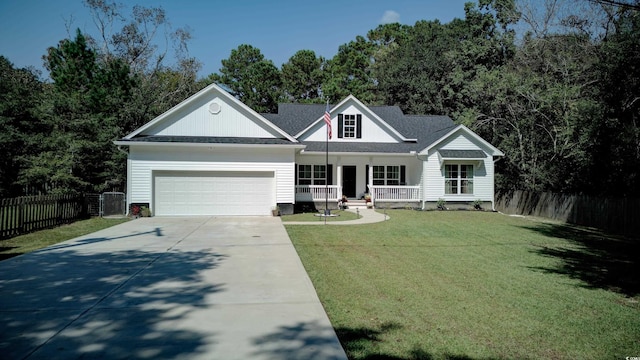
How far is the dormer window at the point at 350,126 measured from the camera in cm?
2505

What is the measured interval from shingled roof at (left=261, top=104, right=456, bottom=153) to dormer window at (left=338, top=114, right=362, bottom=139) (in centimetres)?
59

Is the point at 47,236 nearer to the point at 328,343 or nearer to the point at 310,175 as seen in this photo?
the point at 328,343

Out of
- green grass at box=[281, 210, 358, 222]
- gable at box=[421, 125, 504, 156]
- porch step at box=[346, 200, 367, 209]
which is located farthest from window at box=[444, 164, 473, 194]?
green grass at box=[281, 210, 358, 222]

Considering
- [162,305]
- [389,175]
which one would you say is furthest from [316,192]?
[162,305]

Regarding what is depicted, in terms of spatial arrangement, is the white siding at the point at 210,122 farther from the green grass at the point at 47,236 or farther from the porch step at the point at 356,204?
the porch step at the point at 356,204

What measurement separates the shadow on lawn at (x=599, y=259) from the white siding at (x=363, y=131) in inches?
441

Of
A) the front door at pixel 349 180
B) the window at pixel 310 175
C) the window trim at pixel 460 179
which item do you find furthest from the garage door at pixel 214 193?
the window trim at pixel 460 179

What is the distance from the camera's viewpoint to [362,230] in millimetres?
15039

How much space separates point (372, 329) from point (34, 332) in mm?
4196

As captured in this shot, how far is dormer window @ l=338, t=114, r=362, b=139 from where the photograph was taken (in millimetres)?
25047

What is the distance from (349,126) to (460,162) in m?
6.85

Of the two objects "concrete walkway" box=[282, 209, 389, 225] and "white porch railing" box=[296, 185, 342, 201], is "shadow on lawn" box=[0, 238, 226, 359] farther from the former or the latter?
"white porch railing" box=[296, 185, 342, 201]

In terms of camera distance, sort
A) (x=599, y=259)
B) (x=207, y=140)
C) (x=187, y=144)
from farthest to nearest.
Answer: (x=207, y=140) → (x=187, y=144) → (x=599, y=259)

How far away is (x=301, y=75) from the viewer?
48.8m
